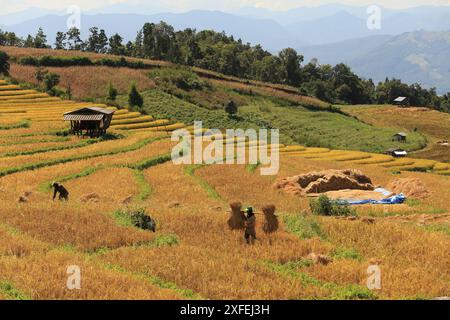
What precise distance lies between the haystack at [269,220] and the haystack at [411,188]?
20187 mm

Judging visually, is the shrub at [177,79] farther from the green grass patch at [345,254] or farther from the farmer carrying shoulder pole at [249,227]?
the green grass patch at [345,254]

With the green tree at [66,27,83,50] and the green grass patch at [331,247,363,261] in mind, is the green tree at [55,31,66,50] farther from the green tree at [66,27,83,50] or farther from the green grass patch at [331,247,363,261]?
the green grass patch at [331,247,363,261]

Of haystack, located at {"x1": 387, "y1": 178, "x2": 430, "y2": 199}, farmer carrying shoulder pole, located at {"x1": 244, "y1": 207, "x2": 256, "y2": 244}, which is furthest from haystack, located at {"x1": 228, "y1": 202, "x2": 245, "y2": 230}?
haystack, located at {"x1": 387, "y1": 178, "x2": 430, "y2": 199}

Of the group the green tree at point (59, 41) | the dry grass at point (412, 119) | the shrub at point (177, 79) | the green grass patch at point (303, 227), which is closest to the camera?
the green grass patch at point (303, 227)

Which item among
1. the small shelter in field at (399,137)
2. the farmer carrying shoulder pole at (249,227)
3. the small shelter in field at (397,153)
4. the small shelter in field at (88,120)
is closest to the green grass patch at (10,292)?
the farmer carrying shoulder pole at (249,227)

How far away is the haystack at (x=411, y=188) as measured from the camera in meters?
37.2

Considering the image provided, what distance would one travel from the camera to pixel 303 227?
19.9 meters

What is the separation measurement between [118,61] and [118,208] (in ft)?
343

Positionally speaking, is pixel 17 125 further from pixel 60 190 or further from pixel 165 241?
pixel 165 241

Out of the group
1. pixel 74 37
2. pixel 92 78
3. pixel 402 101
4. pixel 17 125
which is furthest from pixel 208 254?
pixel 74 37

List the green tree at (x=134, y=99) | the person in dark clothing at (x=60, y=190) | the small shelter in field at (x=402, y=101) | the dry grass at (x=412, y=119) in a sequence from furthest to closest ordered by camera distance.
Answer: the small shelter in field at (x=402, y=101) → the dry grass at (x=412, y=119) → the green tree at (x=134, y=99) → the person in dark clothing at (x=60, y=190)

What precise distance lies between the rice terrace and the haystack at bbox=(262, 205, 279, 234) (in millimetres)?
43

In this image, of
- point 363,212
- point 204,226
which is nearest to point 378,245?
point 204,226

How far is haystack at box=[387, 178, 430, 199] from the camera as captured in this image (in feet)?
122
